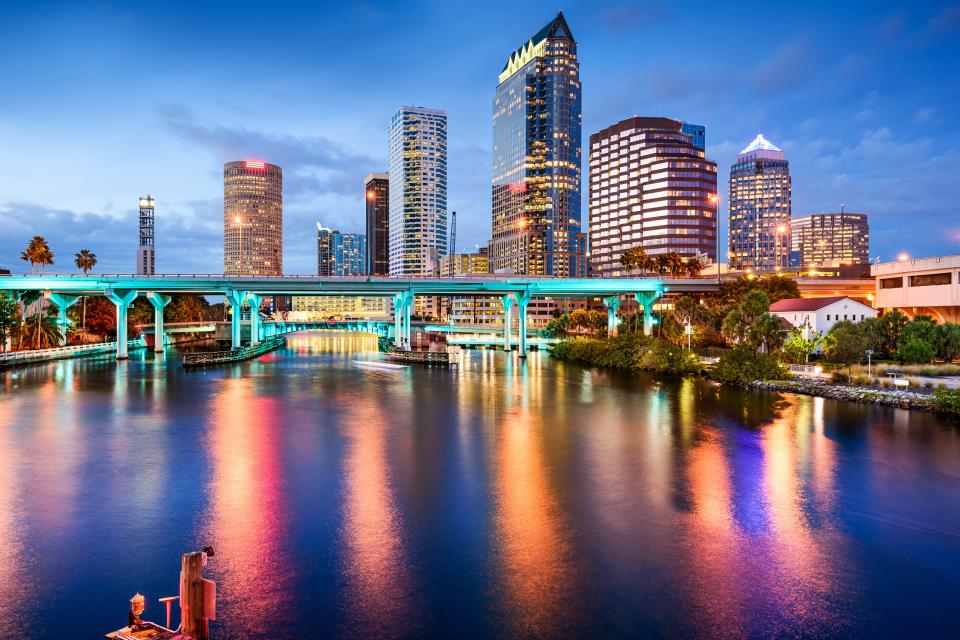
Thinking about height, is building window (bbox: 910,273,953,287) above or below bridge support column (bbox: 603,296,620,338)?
above

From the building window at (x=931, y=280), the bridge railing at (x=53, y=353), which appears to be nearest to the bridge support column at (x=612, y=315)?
the building window at (x=931, y=280)

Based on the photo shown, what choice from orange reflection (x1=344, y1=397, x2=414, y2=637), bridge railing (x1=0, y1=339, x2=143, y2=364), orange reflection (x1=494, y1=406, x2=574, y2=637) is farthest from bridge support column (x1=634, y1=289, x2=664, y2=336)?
bridge railing (x1=0, y1=339, x2=143, y2=364)

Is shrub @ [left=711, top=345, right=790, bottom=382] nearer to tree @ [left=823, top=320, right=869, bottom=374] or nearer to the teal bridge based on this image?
tree @ [left=823, top=320, right=869, bottom=374]

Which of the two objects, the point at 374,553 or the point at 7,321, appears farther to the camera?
the point at 7,321

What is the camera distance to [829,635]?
11961 millimetres

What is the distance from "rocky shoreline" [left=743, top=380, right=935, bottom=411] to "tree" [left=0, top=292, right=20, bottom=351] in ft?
273

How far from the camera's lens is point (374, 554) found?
15.5 metres

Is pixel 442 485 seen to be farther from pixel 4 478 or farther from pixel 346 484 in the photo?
pixel 4 478

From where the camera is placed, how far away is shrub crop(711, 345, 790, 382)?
171 ft

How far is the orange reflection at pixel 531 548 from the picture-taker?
1260 centimetres

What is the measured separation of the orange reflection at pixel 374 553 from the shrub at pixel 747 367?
1536 inches

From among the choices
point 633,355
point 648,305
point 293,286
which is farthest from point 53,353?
point 648,305

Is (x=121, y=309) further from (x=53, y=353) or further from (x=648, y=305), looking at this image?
(x=648, y=305)

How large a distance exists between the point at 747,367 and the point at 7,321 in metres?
84.1
